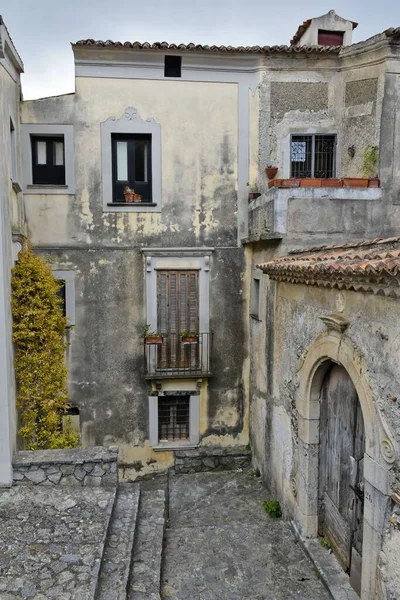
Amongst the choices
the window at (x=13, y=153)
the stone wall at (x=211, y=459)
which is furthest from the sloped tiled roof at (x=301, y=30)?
the stone wall at (x=211, y=459)

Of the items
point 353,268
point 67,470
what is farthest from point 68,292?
point 353,268

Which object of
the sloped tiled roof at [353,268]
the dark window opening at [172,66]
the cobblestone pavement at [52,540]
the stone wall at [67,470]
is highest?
the dark window opening at [172,66]

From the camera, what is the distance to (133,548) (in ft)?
22.8

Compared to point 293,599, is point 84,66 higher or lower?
higher

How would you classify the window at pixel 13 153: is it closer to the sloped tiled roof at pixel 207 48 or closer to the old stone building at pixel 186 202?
the old stone building at pixel 186 202

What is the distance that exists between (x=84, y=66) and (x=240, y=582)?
10503 millimetres

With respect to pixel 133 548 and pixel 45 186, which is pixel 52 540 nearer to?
pixel 133 548

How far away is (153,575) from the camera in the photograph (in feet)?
21.2

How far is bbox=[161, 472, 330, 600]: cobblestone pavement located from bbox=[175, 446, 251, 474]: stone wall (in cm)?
131

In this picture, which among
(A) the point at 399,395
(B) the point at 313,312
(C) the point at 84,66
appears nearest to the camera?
(A) the point at 399,395

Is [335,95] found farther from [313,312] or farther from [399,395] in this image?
[399,395]

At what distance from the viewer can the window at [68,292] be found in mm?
10430

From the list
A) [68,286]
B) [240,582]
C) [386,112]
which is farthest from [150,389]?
[386,112]

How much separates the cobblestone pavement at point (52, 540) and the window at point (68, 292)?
12.9 ft
